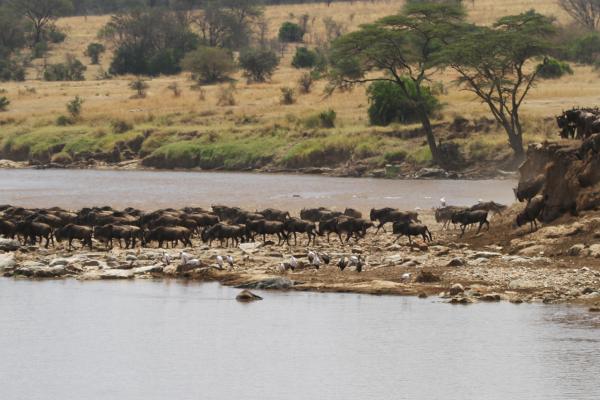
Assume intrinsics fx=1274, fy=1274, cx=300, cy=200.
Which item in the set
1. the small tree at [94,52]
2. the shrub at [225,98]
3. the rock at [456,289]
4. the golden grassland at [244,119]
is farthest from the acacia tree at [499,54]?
the small tree at [94,52]

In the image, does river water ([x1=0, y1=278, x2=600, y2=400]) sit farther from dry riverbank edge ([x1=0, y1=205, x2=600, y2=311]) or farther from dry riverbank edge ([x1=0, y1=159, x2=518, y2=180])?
dry riverbank edge ([x1=0, y1=159, x2=518, y2=180])

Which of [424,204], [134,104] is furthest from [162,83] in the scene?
[424,204]

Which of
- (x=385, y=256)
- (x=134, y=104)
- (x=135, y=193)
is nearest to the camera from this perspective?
(x=385, y=256)

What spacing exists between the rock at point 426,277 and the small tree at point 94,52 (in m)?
75.0

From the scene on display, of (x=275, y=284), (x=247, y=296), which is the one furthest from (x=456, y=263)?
(x=247, y=296)

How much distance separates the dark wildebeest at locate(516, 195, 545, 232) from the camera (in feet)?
79.6

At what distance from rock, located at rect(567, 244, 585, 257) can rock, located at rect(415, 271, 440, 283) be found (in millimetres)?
2466


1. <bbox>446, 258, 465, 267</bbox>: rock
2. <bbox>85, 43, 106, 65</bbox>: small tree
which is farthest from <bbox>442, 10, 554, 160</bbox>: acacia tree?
<bbox>85, 43, 106, 65</bbox>: small tree

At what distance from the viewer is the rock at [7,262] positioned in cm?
2389

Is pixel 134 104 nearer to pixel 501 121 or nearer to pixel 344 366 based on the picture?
pixel 501 121

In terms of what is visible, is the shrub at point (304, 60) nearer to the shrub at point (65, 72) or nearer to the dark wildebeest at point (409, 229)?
the shrub at point (65, 72)

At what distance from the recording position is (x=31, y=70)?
90.0 meters

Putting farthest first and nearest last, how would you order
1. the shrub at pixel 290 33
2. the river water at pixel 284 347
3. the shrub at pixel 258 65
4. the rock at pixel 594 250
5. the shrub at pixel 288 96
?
the shrub at pixel 290 33 < the shrub at pixel 258 65 < the shrub at pixel 288 96 < the rock at pixel 594 250 < the river water at pixel 284 347

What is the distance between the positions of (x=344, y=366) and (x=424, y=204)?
64.7 feet
